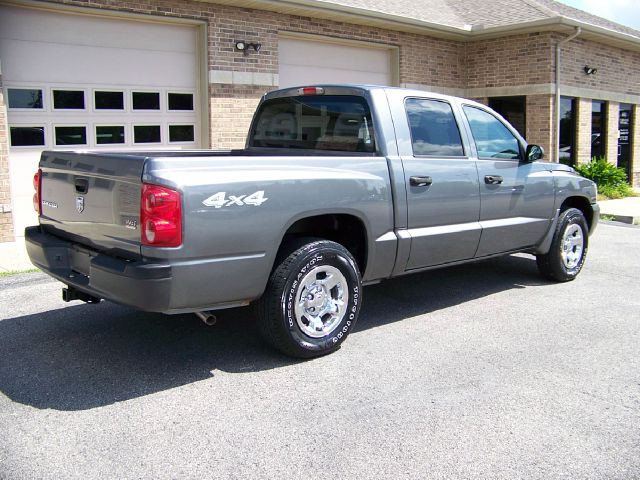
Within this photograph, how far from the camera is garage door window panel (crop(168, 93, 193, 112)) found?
11219 mm

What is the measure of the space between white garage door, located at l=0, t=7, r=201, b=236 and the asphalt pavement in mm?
4232

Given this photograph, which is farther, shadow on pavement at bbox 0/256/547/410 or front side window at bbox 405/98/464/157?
front side window at bbox 405/98/464/157

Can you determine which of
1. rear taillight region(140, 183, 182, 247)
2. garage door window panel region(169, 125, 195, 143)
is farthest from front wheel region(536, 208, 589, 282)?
garage door window panel region(169, 125, 195, 143)

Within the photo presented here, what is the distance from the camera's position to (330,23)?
12.9m

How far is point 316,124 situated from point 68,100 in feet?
19.2

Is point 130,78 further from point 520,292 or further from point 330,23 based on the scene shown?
point 520,292

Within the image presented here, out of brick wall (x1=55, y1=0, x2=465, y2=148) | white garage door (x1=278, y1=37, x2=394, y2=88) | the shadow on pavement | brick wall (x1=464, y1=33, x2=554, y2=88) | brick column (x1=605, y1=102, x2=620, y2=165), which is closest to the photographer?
the shadow on pavement

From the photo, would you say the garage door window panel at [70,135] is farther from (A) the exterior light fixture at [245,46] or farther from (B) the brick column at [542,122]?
(B) the brick column at [542,122]

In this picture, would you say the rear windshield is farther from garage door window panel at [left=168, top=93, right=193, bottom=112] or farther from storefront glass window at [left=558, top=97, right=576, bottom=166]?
storefront glass window at [left=558, top=97, right=576, bottom=166]

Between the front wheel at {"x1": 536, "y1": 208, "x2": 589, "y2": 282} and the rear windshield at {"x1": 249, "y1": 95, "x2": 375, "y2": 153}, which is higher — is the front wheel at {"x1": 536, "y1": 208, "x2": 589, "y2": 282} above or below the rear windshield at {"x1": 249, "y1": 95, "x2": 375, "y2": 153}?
below

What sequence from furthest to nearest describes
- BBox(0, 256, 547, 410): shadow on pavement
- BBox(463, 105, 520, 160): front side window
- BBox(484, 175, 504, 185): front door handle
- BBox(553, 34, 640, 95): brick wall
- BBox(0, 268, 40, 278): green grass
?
BBox(553, 34, 640, 95): brick wall, BBox(0, 268, 40, 278): green grass, BBox(463, 105, 520, 160): front side window, BBox(484, 175, 504, 185): front door handle, BBox(0, 256, 547, 410): shadow on pavement

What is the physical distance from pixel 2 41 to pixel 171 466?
8106mm

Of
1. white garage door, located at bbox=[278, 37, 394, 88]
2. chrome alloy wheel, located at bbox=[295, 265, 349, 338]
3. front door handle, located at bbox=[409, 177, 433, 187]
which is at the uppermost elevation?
white garage door, located at bbox=[278, 37, 394, 88]

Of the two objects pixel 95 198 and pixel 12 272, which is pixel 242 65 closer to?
pixel 12 272
